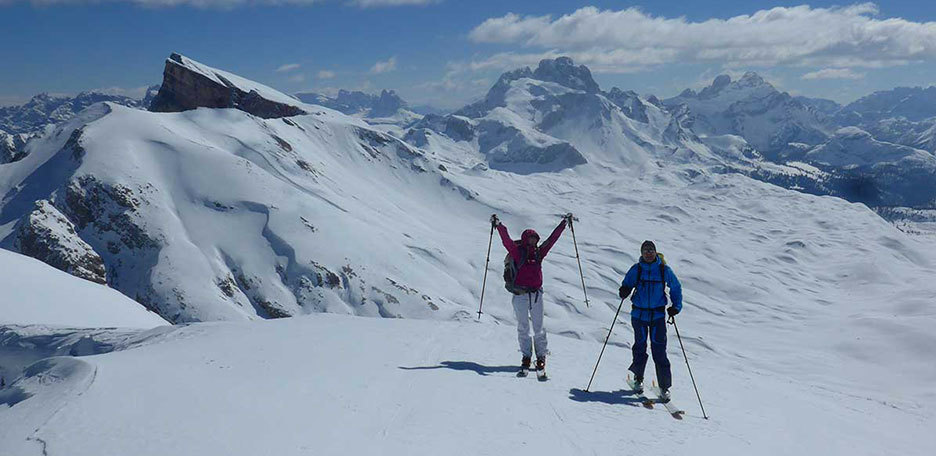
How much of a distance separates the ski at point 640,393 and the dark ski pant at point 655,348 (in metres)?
0.30

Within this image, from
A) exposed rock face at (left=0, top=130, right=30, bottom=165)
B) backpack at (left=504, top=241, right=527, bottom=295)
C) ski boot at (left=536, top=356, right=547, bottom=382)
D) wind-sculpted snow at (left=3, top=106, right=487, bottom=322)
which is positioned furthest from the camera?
exposed rock face at (left=0, top=130, right=30, bottom=165)

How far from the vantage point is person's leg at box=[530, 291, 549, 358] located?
14.5 meters

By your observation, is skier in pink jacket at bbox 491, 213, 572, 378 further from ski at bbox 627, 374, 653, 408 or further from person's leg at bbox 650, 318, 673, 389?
person's leg at bbox 650, 318, 673, 389

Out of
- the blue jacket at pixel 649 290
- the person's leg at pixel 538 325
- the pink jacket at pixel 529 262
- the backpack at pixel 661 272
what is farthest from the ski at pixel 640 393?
the pink jacket at pixel 529 262

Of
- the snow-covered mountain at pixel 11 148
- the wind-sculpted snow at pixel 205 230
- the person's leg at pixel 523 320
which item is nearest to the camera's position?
the person's leg at pixel 523 320

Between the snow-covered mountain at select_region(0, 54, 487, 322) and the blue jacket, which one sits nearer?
the blue jacket

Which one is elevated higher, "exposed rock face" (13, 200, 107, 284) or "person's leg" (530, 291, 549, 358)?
"person's leg" (530, 291, 549, 358)

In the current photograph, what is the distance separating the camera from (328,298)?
305 ft

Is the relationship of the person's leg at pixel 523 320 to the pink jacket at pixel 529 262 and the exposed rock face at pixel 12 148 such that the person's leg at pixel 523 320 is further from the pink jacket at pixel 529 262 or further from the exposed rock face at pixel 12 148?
the exposed rock face at pixel 12 148

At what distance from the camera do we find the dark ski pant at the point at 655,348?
13.4 meters

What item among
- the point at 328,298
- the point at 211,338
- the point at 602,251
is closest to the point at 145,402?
the point at 211,338

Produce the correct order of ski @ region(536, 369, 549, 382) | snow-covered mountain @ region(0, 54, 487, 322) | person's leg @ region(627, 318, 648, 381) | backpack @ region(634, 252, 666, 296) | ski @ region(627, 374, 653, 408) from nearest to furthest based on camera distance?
ski @ region(627, 374, 653, 408), backpack @ region(634, 252, 666, 296), person's leg @ region(627, 318, 648, 381), ski @ region(536, 369, 549, 382), snow-covered mountain @ region(0, 54, 487, 322)

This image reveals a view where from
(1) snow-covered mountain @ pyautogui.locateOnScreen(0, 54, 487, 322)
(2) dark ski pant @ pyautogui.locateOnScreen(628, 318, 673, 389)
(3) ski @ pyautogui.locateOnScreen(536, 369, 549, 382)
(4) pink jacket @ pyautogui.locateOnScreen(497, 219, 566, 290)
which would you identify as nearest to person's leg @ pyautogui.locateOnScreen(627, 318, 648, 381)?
(2) dark ski pant @ pyautogui.locateOnScreen(628, 318, 673, 389)

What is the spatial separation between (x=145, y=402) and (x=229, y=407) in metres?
1.48
